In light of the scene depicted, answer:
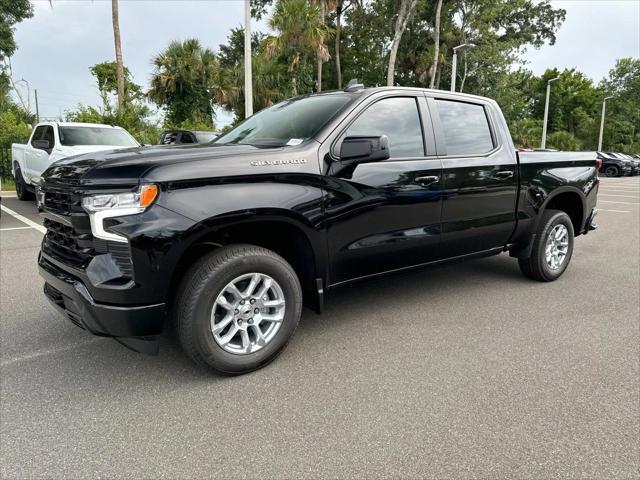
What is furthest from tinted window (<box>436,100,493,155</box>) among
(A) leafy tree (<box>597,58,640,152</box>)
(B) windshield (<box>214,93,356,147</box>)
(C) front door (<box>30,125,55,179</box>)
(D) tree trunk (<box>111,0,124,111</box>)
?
(A) leafy tree (<box>597,58,640,152</box>)

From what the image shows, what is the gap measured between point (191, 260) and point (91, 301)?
0.62 m

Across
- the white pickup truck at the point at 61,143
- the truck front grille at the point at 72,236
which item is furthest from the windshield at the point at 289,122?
the white pickup truck at the point at 61,143

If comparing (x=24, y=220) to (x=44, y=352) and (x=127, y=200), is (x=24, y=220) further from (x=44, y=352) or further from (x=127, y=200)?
(x=127, y=200)

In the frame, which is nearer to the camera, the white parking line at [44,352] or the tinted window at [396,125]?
the white parking line at [44,352]

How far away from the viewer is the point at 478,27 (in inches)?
1223

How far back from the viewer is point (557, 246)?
5039 millimetres

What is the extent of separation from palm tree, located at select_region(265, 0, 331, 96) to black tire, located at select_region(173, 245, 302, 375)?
22659mm

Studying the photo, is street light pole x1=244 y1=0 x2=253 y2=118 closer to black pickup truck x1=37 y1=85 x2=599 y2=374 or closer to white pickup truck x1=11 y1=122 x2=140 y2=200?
white pickup truck x1=11 y1=122 x2=140 y2=200

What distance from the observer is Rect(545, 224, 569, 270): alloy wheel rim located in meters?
4.91

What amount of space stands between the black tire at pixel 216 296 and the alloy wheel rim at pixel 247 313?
0.03 meters

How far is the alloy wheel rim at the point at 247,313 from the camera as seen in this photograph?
2.82 meters

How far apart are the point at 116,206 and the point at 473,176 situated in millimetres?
2822

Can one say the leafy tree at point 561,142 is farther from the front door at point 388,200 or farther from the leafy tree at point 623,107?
the front door at point 388,200

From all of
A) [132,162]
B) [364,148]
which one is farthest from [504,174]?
[132,162]
